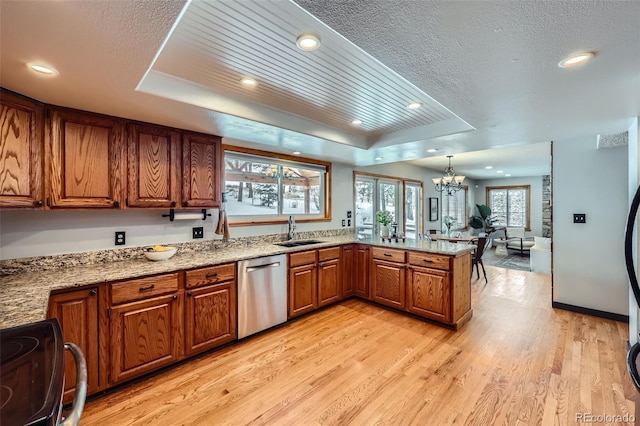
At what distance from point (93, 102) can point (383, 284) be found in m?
3.51

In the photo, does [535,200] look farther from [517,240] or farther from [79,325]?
[79,325]

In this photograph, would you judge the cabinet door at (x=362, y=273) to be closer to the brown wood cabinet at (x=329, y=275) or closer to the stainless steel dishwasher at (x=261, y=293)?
the brown wood cabinet at (x=329, y=275)

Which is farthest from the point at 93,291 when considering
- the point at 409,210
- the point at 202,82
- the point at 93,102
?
the point at 409,210

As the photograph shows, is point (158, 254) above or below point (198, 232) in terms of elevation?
below

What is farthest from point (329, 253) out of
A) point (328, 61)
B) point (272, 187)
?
point (328, 61)

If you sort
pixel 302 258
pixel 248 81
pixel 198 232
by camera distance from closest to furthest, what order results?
pixel 248 81
pixel 198 232
pixel 302 258

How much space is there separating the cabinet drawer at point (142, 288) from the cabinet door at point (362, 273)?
2.46 meters

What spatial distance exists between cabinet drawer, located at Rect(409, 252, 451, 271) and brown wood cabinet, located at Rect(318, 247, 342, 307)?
100cm

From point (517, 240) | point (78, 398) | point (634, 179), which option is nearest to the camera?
point (78, 398)

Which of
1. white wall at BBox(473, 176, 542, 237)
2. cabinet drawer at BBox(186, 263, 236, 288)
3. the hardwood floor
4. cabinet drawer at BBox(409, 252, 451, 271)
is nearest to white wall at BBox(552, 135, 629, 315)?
the hardwood floor

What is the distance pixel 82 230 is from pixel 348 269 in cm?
304

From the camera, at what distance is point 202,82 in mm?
2064

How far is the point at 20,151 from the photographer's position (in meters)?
1.86

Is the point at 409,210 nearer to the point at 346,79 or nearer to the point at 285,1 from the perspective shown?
the point at 346,79
